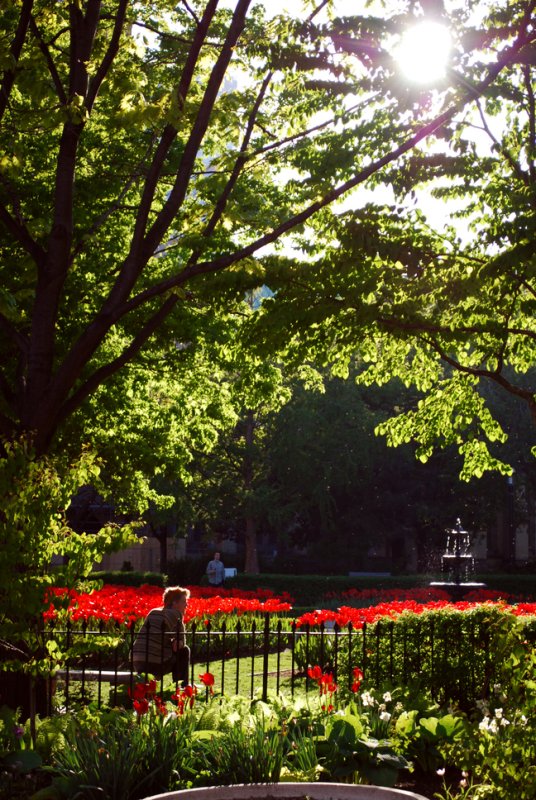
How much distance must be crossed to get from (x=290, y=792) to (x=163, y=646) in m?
5.09

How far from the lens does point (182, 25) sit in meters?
16.0

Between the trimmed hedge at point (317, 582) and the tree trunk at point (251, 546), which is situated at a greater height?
the tree trunk at point (251, 546)

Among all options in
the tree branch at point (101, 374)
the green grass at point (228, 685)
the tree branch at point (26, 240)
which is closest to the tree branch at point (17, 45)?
the tree branch at point (26, 240)

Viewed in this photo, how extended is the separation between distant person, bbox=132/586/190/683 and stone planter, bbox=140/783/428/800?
4893 millimetres

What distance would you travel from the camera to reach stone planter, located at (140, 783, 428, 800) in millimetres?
5566

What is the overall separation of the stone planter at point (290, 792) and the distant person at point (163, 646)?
4893 mm

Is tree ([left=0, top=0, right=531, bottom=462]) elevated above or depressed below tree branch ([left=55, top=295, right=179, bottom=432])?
above

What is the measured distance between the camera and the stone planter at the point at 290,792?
5.57m

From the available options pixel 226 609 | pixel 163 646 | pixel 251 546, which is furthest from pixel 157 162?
pixel 251 546

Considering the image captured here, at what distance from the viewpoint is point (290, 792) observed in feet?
18.9

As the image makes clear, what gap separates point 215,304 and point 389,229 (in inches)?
88.4

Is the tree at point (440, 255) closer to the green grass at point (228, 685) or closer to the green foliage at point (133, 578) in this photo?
the green grass at point (228, 685)

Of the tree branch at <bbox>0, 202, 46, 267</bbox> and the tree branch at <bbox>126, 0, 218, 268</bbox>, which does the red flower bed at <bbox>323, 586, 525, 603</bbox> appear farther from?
the tree branch at <bbox>0, 202, 46, 267</bbox>

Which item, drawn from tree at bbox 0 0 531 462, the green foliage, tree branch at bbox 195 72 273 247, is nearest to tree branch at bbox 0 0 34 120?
tree at bbox 0 0 531 462
